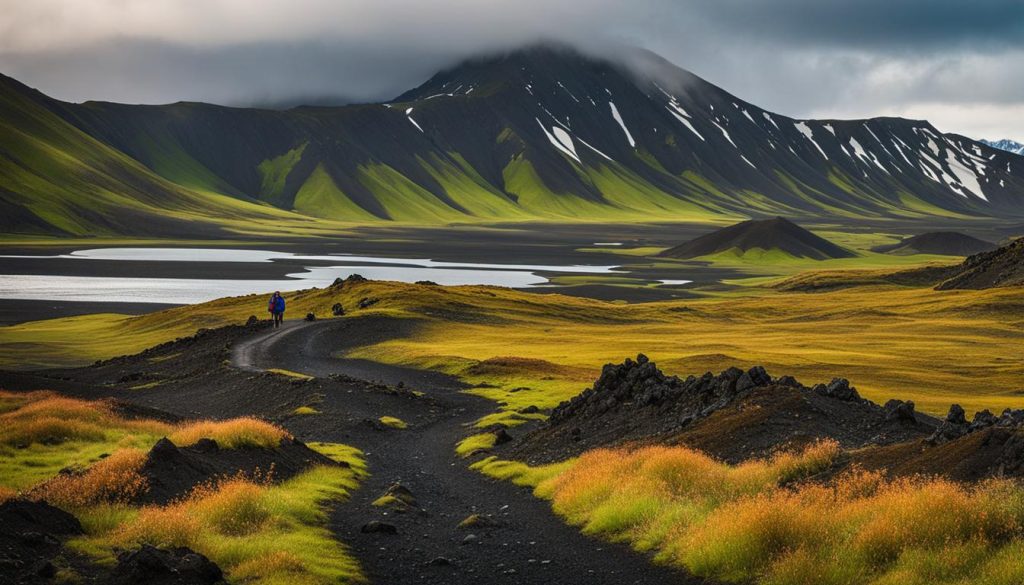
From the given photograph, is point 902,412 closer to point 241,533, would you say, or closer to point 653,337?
point 241,533

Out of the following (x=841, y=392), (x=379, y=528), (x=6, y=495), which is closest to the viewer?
(x=6, y=495)

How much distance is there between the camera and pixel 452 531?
2573 cm

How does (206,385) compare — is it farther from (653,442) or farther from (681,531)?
(681,531)

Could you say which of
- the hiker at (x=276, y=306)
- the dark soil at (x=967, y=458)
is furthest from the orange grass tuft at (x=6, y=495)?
the hiker at (x=276, y=306)

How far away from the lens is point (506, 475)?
114 feet

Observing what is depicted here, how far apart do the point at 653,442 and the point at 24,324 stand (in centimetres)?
10049

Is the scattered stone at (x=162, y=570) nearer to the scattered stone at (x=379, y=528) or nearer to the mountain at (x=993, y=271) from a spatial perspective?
the scattered stone at (x=379, y=528)

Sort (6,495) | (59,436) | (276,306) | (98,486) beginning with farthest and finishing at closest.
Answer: (276,306) → (59,436) → (98,486) → (6,495)

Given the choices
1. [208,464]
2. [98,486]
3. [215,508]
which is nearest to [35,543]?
[215,508]

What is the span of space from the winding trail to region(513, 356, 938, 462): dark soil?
202 inches

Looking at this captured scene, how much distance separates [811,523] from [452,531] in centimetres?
1027

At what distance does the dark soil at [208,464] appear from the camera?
25297 mm

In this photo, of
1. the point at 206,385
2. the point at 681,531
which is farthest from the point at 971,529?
the point at 206,385

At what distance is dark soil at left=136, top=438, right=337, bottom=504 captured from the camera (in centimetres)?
2530
